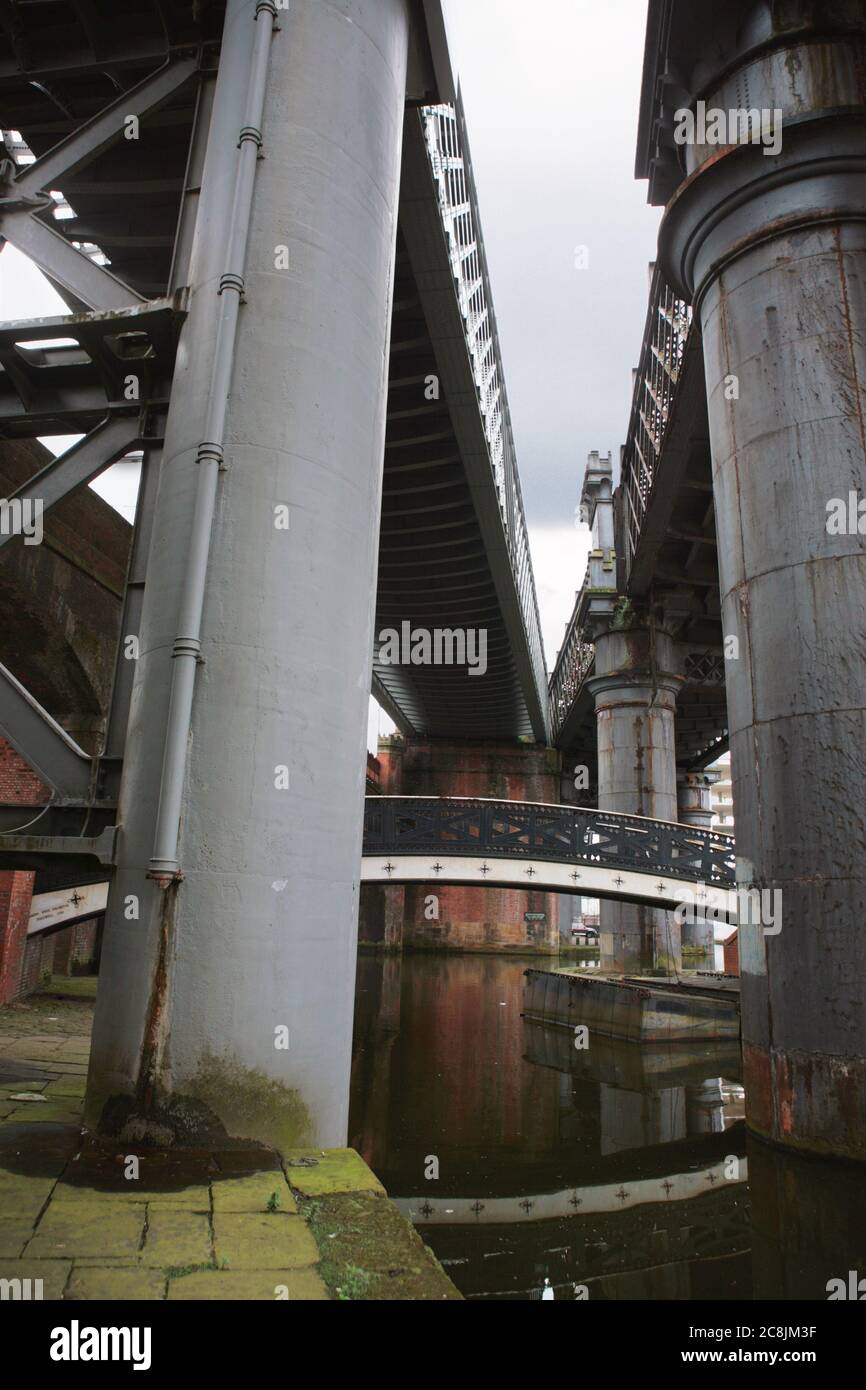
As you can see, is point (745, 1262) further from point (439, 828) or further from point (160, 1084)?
point (439, 828)

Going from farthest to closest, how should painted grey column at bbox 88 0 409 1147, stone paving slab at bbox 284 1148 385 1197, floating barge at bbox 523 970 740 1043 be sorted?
1. floating barge at bbox 523 970 740 1043
2. painted grey column at bbox 88 0 409 1147
3. stone paving slab at bbox 284 1148 385 1197

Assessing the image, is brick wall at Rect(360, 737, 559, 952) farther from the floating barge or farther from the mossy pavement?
the mossy pavement

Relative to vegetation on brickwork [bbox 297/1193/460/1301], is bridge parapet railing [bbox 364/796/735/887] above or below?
above

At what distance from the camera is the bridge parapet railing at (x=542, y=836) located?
53.3 ft

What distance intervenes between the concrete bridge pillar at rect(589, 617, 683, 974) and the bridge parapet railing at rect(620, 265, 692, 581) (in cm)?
178

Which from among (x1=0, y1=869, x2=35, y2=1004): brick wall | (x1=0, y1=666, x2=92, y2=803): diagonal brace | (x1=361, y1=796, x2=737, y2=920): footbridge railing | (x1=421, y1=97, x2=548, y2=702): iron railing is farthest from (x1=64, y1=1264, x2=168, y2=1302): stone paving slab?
(x1=361, y1=796, x2=737, y2=920): footbridge railing

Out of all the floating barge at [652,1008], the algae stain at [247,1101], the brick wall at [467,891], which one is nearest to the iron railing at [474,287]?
the algae stain at [247,1101]

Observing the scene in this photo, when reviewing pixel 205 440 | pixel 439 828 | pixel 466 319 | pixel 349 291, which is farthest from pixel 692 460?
pixel 205 440

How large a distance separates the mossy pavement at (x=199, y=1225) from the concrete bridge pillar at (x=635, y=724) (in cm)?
1847

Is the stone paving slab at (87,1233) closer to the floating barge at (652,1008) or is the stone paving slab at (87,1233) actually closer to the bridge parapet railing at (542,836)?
the bridge parapet railing at (542,836)

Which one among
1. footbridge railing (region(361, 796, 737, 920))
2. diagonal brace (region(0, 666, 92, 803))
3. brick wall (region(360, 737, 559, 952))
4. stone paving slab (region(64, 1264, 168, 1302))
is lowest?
stone paving slab (region(64, 1264, 168, 1302))

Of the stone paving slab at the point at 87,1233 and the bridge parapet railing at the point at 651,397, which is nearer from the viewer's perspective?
the stone paving slab at the point at 87,1233

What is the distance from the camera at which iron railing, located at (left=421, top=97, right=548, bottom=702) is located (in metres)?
11.6

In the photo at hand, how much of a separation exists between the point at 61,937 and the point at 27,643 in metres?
5.17
